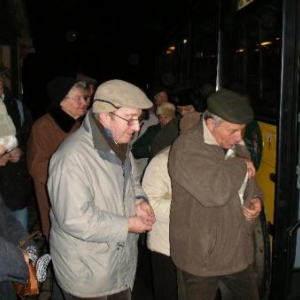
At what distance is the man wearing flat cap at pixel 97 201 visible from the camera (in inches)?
77.1

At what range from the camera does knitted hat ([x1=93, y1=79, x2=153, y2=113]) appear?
6.62 feet

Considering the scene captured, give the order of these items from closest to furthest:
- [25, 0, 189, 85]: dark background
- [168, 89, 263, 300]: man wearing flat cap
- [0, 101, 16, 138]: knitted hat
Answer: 1. [0, 101, 16, 138]: knitted hat
2. [168, 89, 263, 300]: man wearing flat cap
3. [25, 0, 189, 85]: dark background

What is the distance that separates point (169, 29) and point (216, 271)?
5839 millimetres

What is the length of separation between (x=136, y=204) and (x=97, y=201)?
312 millimetres

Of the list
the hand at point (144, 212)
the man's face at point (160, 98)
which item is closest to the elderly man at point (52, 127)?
the hand at point (144, 212)

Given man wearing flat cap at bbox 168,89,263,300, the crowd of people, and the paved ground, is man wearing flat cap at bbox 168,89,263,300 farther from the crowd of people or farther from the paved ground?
the paved ground

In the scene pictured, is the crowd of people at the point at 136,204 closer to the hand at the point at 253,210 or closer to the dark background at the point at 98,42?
the hand at the point at 253,210

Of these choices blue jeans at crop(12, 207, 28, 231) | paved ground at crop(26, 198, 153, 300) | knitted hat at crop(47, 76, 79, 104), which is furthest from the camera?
paved ground at crop(26, 198, 153, 300)

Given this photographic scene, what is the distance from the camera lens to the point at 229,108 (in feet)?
7.20

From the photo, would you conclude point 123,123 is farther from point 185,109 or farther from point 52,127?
point 185,109

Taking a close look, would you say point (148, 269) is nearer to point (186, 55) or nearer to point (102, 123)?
point (102, 123)

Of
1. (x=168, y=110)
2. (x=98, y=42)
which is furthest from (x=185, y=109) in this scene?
(x=98, y=42)

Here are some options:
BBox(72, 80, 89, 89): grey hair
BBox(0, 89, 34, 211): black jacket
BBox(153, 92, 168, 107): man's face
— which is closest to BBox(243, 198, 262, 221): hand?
BBox(72, 80, 89, 89): grey hair

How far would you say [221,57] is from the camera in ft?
13.2
